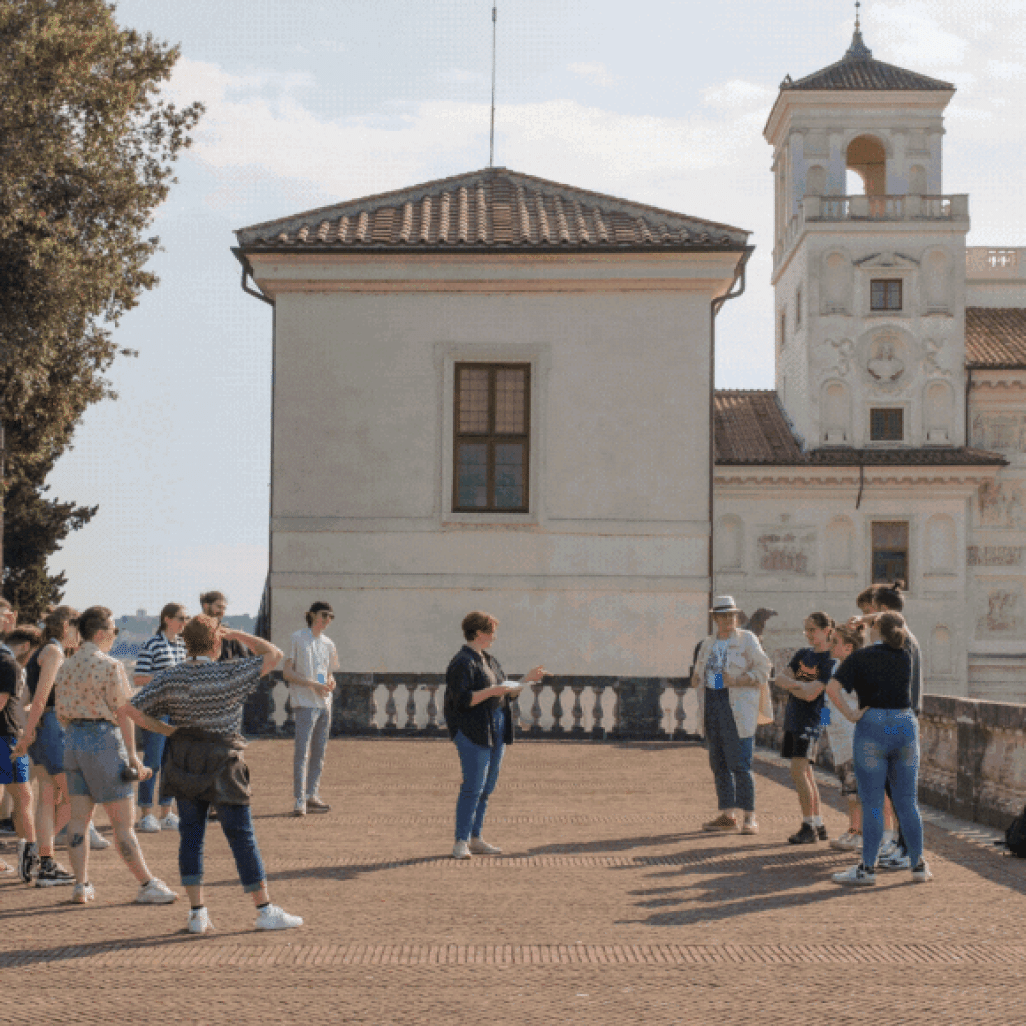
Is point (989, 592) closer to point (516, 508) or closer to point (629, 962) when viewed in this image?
point (516, 508)

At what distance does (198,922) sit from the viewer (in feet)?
25.1

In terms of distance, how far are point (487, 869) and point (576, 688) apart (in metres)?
11.2

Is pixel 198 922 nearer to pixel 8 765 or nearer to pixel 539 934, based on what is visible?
pixel 539 934

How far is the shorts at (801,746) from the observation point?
36.8 ft

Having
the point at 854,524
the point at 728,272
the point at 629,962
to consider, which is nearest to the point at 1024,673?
the point at 854,524

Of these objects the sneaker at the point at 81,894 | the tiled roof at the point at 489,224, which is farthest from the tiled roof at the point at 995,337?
the sneaker at the point at 81,894

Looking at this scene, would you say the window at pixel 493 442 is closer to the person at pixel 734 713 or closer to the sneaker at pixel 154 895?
the person at pixel 734 713

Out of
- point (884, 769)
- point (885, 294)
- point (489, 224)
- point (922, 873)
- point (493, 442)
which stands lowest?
point (922, 873)

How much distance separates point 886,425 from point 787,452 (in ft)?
13.7

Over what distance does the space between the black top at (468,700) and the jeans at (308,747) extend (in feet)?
8.17

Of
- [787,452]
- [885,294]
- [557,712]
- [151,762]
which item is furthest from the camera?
[885,294]

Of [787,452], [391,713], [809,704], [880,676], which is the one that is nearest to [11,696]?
[880,676]

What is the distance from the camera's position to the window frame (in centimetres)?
2298

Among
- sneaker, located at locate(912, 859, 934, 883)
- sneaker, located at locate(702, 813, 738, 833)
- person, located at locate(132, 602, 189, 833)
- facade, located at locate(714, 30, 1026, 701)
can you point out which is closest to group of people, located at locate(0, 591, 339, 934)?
person, located at locate(132, 602, 189, 833)
